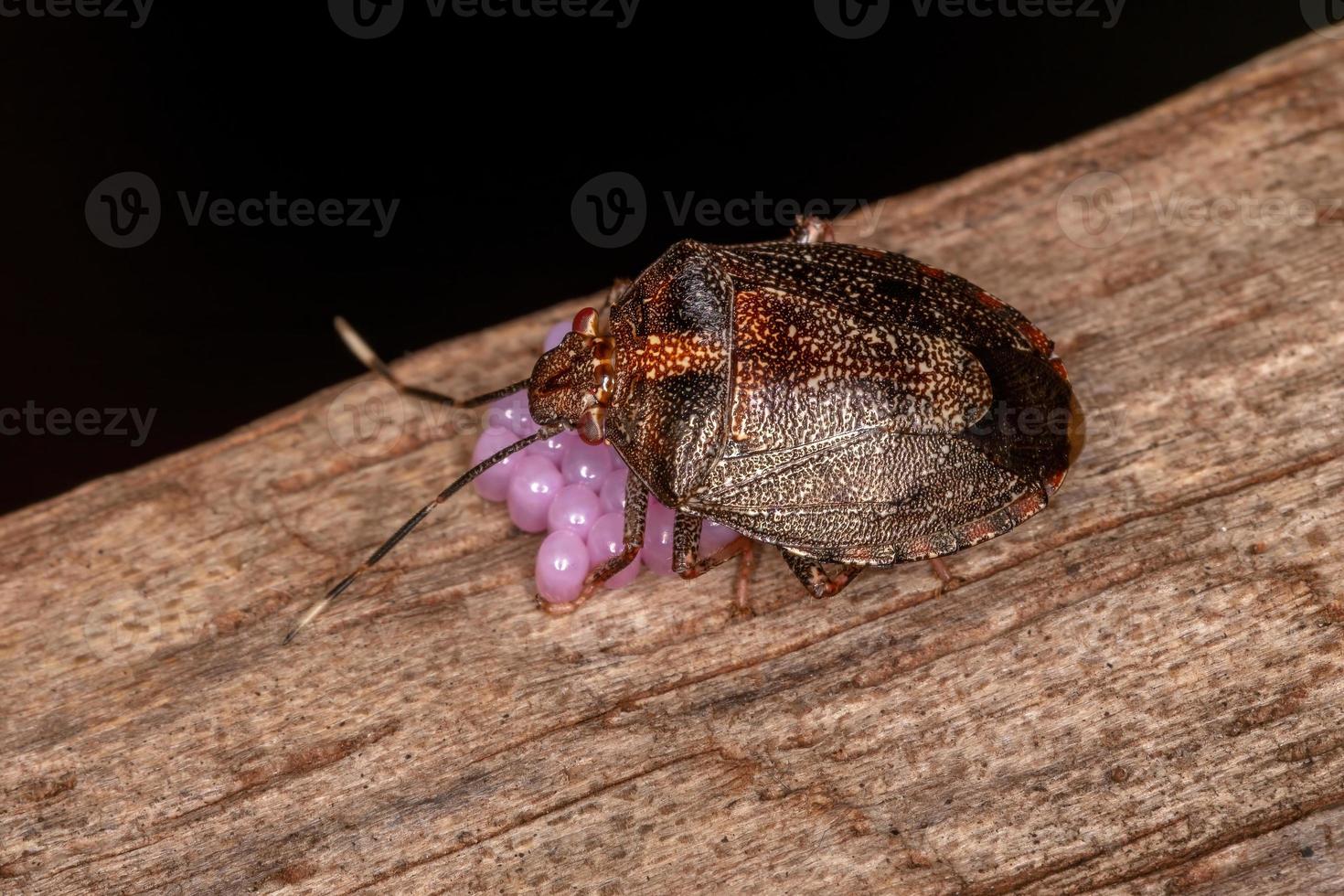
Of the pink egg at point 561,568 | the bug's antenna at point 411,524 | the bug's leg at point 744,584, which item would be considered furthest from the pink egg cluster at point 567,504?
the bug's antenna at point 411,524

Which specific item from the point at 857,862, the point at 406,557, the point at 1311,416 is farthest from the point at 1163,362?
the point at 406,557

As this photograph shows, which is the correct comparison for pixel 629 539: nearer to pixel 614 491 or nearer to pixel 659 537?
pixel 659 537

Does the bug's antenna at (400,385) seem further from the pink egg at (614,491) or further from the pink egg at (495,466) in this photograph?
the pink egg at (614,491)

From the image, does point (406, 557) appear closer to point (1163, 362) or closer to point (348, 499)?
point (348, 499)

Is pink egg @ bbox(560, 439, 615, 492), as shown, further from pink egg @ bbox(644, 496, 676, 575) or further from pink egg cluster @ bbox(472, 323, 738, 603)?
pink egg @ bbox(644, 496, 676, 575)

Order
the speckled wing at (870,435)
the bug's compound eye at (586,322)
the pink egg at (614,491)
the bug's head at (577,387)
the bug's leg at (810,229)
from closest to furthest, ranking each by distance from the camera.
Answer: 1. the speckled wing at (870,435)
2. the bug's head at (577,387)
3. the bug's compound eye at (586,322)
4. the pink egg at (614,491)
5. the bug's leg at (810,229)

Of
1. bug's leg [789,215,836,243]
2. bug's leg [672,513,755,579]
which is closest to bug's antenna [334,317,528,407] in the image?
bug's leg [672,513,755,579]
